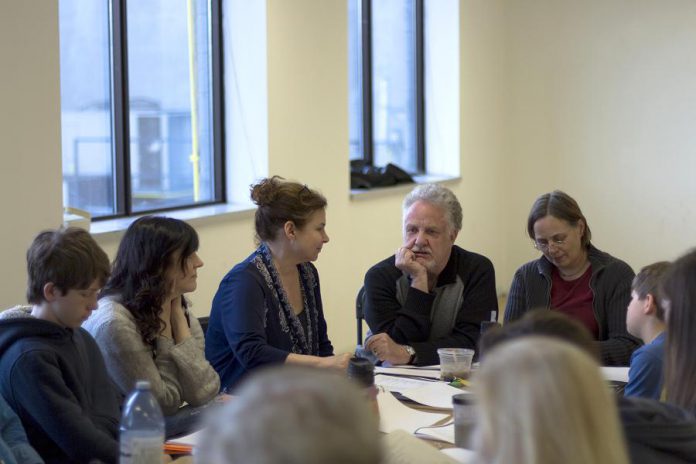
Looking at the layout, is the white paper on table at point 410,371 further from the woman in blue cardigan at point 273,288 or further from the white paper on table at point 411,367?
the woman in blue cardigan at point 273,288

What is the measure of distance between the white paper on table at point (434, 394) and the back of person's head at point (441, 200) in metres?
0.94

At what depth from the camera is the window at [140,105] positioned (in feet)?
16.3

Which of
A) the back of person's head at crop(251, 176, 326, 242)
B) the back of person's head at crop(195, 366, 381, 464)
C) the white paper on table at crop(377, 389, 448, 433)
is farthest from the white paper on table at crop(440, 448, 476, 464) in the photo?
the back of person's head at crop(195, 366, 381, 464)

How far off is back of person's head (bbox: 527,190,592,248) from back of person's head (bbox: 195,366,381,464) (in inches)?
117

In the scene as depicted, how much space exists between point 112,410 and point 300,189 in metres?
1.09

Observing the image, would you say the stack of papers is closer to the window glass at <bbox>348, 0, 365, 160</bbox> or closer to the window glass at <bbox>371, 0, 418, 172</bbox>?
the window glass at <bbox>348, 0, 365, 160</bbox>

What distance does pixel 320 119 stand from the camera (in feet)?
20.4

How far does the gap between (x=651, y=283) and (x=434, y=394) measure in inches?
28.5

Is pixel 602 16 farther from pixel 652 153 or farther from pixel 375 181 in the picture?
pixel 375 181

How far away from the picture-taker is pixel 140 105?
536cm

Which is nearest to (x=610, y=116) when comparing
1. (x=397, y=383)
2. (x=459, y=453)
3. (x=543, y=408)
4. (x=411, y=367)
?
(x=411, y=367)

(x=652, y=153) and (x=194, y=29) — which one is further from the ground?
(x=194, y=29)

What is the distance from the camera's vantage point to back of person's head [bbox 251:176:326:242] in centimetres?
341

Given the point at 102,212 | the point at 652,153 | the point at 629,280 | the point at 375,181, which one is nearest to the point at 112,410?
the point at 629,280
